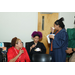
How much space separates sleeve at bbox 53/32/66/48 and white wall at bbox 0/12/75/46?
115 centimetres

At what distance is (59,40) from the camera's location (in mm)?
2139

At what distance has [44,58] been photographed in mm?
1625

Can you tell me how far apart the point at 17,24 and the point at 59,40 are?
1644 mm

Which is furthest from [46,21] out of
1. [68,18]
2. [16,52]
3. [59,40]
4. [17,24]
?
[16,52]

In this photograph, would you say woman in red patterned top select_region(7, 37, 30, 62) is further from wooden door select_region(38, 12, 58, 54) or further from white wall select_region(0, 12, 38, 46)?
wooden door select_region(38, 12, 58, 54)

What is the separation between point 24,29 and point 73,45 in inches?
69.7

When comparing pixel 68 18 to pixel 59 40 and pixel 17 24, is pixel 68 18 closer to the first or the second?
pixel 59 40

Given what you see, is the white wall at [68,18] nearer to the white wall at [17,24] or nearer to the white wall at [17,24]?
the white wall at [17,24]

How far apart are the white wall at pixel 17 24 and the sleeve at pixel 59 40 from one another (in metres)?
1.15

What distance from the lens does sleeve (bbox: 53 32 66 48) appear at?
2.07 meters

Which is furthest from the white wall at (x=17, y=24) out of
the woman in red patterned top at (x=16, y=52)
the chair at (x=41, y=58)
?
the chair at (x=41, y=58)

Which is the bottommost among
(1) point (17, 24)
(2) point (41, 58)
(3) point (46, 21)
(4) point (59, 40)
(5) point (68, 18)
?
(2) point (41, 58)

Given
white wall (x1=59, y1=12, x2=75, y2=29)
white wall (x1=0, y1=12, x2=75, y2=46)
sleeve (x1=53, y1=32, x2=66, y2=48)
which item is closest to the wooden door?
white wall (x1=0, y1=12, x2=75, y2=46)
